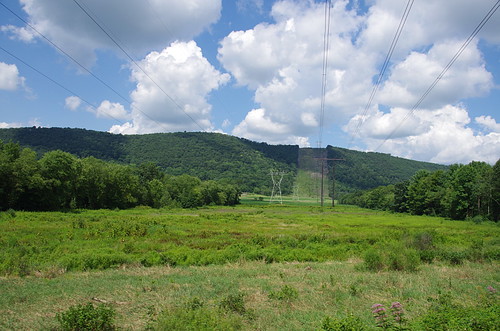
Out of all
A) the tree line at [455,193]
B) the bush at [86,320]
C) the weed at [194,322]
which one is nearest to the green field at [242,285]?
the weed at [194,322]

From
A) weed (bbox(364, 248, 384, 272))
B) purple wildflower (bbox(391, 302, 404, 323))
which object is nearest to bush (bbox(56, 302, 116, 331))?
purple wildflower (bbox(391, 302, 404, 323))

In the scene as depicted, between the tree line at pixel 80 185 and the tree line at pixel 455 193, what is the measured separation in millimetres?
67858

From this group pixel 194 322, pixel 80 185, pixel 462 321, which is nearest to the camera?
pixel 462 321

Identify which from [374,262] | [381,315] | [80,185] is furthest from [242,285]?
[80,185]

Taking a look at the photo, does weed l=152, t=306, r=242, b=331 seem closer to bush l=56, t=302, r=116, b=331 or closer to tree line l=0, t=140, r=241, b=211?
bush l=56, t=302, r=116, b=331

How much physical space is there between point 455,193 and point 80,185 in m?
84.5

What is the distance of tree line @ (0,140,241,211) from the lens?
5219cm

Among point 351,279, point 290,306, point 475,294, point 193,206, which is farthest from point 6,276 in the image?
point 193,206

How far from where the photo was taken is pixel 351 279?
48.2ft

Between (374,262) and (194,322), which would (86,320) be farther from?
(374,262)

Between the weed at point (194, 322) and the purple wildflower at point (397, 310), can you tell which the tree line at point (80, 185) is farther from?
the purple wildflower at point (397, 310)

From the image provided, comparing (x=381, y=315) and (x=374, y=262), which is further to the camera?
(x=374, y=262)

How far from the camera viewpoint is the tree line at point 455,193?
60.8 meters

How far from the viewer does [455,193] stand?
7019 centimetres
